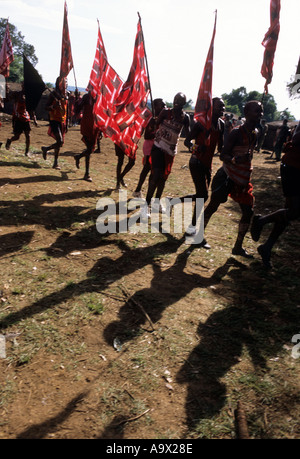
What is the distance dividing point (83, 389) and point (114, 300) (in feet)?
4.33

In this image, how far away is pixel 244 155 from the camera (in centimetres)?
475

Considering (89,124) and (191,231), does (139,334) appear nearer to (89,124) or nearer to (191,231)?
(191,231)

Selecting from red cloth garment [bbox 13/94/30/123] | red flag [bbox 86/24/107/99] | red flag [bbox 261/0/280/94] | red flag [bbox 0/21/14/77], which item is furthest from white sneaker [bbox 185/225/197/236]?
red flag [bbox 0/21/14/77]

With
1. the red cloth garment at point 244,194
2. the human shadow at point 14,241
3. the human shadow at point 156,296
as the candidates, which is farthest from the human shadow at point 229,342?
the human shadow at point 14,241

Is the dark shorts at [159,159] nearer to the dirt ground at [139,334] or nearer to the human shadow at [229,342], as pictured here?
the dirt ground at [139,334]

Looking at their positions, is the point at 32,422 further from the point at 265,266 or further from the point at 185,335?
the point at 265,266

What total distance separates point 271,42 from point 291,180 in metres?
6.05

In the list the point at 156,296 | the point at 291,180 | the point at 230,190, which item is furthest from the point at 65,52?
the point at 156,296

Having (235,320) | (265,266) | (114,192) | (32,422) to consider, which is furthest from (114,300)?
(114,192)

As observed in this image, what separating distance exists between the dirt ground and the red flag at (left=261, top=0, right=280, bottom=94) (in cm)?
508

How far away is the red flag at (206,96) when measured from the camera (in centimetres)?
498

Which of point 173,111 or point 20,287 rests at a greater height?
point 173,111

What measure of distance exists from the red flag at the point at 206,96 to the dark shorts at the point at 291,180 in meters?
1.35

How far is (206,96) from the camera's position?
197 inches
